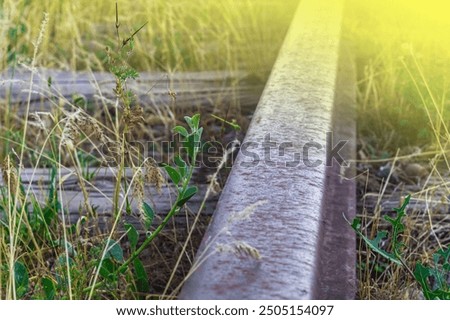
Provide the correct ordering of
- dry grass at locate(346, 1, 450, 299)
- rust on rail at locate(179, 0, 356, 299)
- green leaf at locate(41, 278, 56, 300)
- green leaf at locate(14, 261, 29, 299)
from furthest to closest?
dry grass at locate(346, 1, 450, 299) → green leaf at locate(14, 261, 29, 299) → green leaf at locate(41, 278, 56, 300) → rust on rail at locate(179, 0, 356, 299)

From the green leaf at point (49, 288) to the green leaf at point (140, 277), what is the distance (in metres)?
0.26

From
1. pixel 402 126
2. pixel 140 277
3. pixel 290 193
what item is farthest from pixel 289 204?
pixel 402 126

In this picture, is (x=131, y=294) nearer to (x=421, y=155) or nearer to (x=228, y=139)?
(x=228, y=139)

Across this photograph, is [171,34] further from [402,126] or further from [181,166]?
[181,166]

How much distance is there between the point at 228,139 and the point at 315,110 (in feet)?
2.84

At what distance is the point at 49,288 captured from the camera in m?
2.44

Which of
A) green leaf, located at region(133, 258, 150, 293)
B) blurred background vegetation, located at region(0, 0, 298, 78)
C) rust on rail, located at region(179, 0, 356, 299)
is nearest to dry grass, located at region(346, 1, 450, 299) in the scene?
rust on rail, located at region(179, 0, 356, 299)

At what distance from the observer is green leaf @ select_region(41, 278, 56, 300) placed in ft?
7.98

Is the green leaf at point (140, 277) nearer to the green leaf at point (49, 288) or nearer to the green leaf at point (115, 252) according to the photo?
the green leaf at point (115, 252)

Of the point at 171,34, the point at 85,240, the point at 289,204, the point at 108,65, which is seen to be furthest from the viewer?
the point at 171,34

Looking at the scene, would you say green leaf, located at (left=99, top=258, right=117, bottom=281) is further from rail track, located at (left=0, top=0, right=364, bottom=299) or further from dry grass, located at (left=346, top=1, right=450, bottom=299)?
dry grass, located at (left=346, top=1, right=450, bottom=299)

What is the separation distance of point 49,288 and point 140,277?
290mm

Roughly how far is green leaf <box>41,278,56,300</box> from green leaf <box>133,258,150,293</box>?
26 cm

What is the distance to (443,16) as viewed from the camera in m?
4.36
